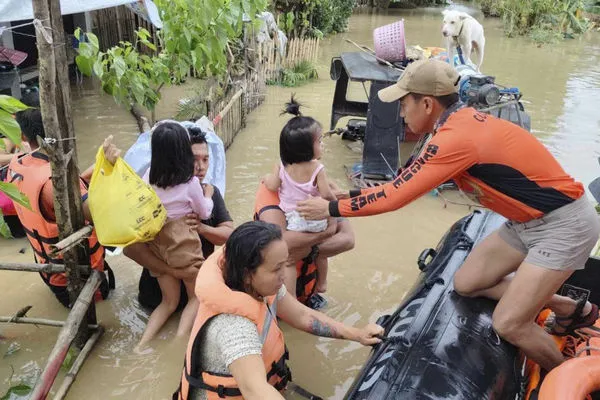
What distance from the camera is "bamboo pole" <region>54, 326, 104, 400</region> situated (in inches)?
117

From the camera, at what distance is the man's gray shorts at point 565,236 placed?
2592mm

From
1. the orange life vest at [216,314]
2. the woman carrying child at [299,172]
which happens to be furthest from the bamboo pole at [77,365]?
the woman carrying child at [299,172]

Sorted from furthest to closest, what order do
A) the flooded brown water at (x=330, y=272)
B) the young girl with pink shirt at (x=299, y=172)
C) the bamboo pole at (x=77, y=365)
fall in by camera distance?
1. the flooded brown water at (x=330, y=272)
2. the young girl with pink shirt at (x=299, y=172)
3. the bamboo pole at (x=77, y=365)

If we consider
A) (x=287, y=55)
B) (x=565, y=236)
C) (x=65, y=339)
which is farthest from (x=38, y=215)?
(x=287, y=55)

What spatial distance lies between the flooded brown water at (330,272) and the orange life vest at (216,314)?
3.74 feet

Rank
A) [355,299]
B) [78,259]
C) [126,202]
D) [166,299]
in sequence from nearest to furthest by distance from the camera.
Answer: [126,202], [78,259], [166,299], [355,299]

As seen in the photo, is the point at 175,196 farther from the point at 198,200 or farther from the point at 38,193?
the point at 38,193

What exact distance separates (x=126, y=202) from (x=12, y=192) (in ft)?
2.39

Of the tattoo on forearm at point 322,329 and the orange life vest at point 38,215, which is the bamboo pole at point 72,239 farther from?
the tattoo on forearm at point 322,329

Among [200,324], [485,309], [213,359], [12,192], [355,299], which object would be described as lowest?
[355,299]

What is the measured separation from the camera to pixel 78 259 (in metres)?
3.19

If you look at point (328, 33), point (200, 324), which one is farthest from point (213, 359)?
point (328, 33)

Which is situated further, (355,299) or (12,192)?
(355,299)

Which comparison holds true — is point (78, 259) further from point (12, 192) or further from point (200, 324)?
point (200, 324)
